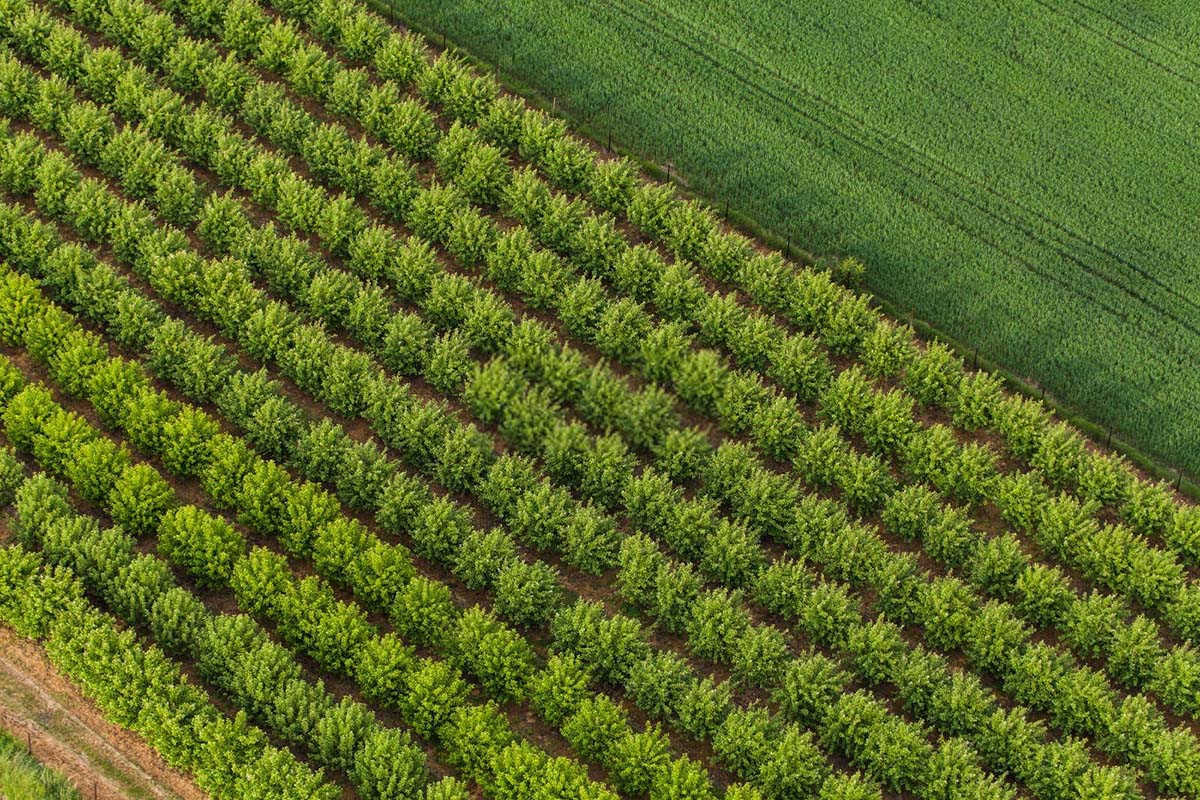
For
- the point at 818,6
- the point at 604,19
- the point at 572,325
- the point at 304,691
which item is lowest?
the point at 304,691

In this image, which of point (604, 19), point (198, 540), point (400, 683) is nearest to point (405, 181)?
point (604, 19)

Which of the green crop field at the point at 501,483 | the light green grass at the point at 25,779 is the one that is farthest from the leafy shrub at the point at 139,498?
the light green grass at the point at 25,779

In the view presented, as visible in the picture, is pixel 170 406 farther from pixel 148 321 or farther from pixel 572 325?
pixel 572 325

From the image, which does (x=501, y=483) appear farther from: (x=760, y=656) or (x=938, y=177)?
(x=938, y=177)

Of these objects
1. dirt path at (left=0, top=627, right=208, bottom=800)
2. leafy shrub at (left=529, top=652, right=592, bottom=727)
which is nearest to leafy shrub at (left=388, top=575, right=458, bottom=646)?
leafy shrub at (left=529, top=652, right=592, bottom=727)

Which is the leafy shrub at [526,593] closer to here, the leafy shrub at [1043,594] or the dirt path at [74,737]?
the dirt path at [74,737]

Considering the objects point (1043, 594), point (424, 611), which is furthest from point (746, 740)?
point (1043, 594)

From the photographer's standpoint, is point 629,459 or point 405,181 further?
point 405,181
